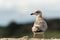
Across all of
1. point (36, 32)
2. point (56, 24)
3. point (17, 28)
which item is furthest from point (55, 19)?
point (36, 32)

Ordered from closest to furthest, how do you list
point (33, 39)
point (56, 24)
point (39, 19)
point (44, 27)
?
1. point (33, 39)
2. point (44, 27)
3. point (39, 19)
4. point (56, 24)

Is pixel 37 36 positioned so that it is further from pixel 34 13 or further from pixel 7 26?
pixel 7 26

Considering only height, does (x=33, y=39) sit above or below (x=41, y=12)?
below

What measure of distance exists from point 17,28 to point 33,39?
472 inches

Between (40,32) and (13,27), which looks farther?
(13,27)

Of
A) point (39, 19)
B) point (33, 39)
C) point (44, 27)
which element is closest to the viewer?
point (33, 39)

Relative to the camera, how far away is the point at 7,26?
2508cm

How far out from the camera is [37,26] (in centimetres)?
1246

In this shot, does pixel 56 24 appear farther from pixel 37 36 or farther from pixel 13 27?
pixel 37 36

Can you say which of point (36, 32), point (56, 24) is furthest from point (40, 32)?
point (56, 24)

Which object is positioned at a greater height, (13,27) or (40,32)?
(13,27)

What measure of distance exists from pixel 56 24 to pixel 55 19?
1047 millimetres

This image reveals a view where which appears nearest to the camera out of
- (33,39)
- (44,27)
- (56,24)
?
(33,39)

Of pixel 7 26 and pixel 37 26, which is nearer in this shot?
pixel 37 26
